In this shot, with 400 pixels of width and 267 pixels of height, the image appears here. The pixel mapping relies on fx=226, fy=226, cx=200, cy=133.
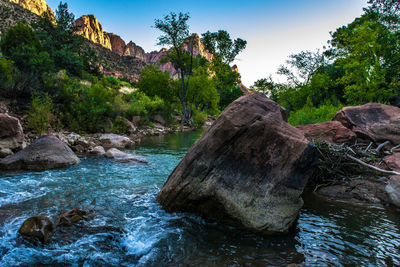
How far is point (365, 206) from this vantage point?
5180 mm

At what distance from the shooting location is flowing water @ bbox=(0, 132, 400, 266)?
3084mm

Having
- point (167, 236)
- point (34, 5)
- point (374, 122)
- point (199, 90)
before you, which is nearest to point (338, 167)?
point (374, 122)

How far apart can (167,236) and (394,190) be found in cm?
515

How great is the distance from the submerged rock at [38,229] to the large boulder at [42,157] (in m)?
4.79

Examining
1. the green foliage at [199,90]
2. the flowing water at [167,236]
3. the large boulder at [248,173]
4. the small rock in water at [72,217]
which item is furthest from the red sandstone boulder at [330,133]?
the green foliage at [199,90]

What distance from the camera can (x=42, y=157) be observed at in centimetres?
766

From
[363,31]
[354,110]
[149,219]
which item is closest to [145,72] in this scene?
[363,31]

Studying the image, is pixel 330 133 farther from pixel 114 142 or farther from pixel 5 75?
pixel 5 75

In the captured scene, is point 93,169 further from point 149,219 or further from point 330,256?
point 330,256

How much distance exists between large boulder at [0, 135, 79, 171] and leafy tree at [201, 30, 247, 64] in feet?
120

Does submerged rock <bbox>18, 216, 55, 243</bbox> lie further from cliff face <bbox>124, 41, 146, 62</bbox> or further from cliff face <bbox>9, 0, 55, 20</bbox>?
cliff face <bbox>124, 41, 146, 62</bbox>

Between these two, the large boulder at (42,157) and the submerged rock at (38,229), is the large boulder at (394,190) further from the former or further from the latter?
the large boulder at (42,157)

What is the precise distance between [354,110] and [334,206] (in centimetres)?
551

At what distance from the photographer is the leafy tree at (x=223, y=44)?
133 feet
